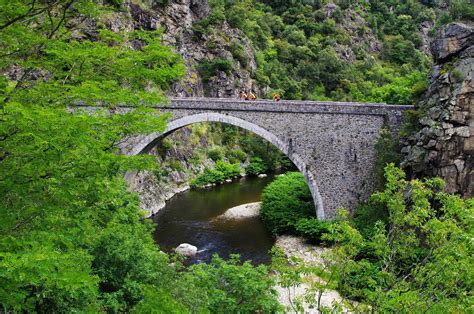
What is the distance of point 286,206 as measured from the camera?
2147 cm

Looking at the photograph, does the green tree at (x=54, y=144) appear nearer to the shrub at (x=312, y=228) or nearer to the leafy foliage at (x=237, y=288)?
the leafy foliage at (x=237, y=288)

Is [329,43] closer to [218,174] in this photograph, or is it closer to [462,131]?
[218,174]

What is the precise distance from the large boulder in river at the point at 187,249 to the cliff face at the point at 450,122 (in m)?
9.32

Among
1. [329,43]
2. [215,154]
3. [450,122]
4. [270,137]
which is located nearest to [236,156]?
[215,154]

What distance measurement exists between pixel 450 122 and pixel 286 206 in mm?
Answer: 8926

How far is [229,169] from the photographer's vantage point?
33.1m

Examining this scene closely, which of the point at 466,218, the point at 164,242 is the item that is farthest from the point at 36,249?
the point at 164,242

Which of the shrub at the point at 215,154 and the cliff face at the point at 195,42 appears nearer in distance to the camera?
the cliff face at the point at 195,42

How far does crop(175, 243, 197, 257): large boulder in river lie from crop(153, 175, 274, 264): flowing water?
0.29m

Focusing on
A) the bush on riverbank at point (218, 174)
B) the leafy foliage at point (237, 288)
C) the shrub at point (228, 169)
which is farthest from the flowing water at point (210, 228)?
the leafy foliage at point (237, 288)

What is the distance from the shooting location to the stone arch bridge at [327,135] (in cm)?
1861

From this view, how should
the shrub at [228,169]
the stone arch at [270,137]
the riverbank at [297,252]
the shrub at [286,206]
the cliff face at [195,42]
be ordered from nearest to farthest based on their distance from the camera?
1. the riverbank at [297,252]
2. the stone arch at [270,137]
3. the shrub at [286,206]
4. the shrub at [228,169]
5. the cliff face at [195,42]

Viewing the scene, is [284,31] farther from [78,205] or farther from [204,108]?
[78,205]

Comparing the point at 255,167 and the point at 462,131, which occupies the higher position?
the point at 462,131
